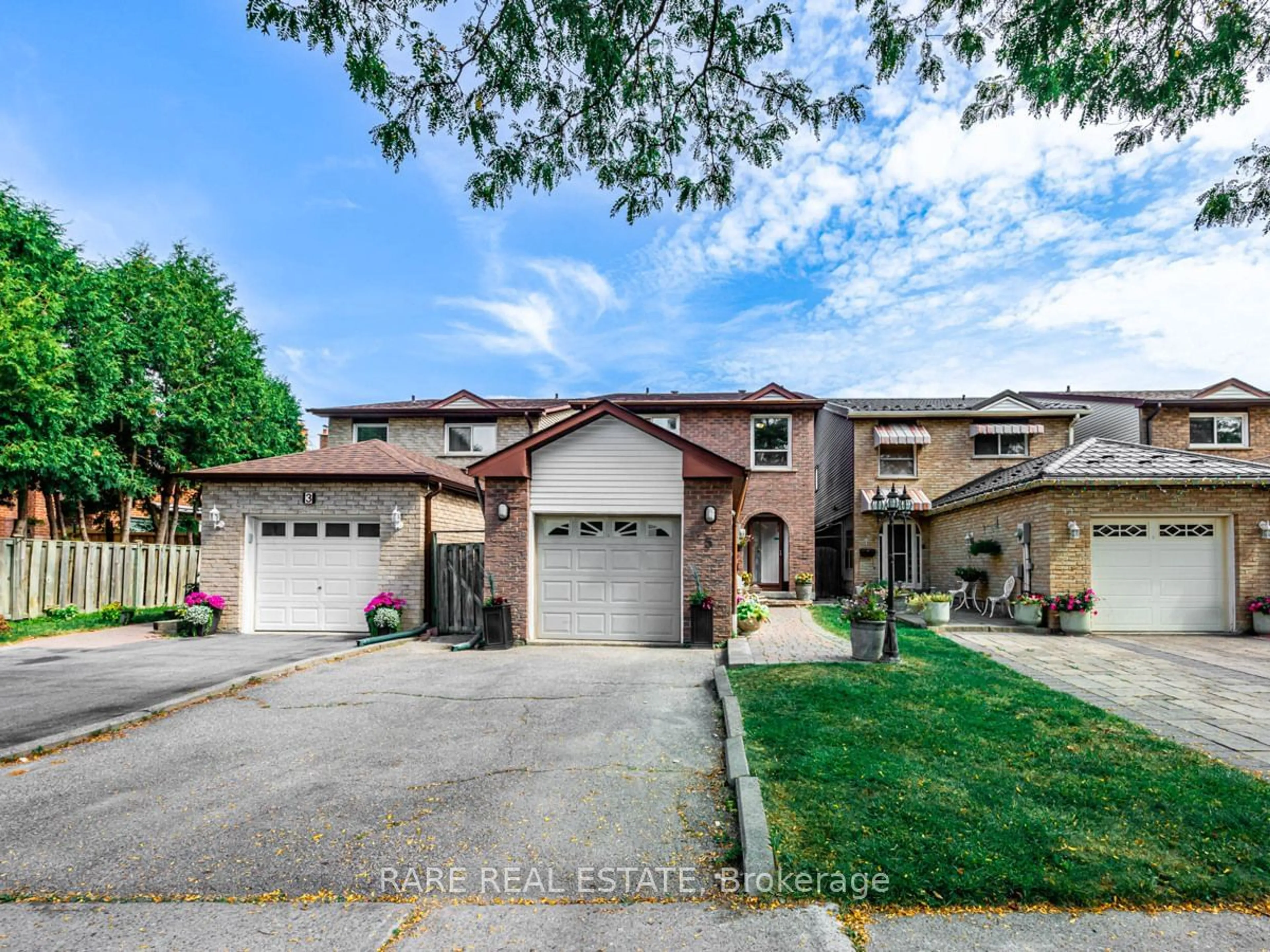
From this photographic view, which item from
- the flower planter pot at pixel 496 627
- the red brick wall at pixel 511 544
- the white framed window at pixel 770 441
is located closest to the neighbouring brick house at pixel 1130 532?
the white framed window at pixel 770 441

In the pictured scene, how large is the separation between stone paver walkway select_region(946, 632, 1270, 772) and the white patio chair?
1697 millimetres

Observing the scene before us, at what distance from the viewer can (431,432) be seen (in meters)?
20.4

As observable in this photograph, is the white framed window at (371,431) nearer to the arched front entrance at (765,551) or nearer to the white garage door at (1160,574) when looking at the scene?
the arched front entrance at (765,551)

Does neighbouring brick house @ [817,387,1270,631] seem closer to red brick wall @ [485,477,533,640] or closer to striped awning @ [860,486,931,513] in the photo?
striped awning @ [860,486,931,513]

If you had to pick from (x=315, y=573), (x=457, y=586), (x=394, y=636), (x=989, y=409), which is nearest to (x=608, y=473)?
(x=457, y=586)

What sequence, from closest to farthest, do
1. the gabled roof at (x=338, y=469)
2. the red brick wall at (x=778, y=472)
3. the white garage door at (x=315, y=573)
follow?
1. the gabled roof at (x=338, y=469)
2. the white garage door at (x=315, y=573)
3. the red brick wall at (x=778, y=472)

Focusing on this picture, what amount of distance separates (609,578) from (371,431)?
13.0 m

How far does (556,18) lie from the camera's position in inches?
167

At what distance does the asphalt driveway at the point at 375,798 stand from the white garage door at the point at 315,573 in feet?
17.8

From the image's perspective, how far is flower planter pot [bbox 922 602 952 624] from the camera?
13.1 meters

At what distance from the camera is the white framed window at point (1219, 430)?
68.6 feet

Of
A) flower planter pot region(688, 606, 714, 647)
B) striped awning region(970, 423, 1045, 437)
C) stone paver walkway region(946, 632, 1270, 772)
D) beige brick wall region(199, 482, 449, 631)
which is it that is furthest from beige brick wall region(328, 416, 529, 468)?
striped awning region(970, 423, 1045, 437)

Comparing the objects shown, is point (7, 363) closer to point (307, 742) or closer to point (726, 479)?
point (307, 742)

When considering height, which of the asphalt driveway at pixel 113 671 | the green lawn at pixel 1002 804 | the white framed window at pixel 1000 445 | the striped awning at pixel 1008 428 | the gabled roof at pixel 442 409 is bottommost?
the asphalt driveway at pixel 113 671
